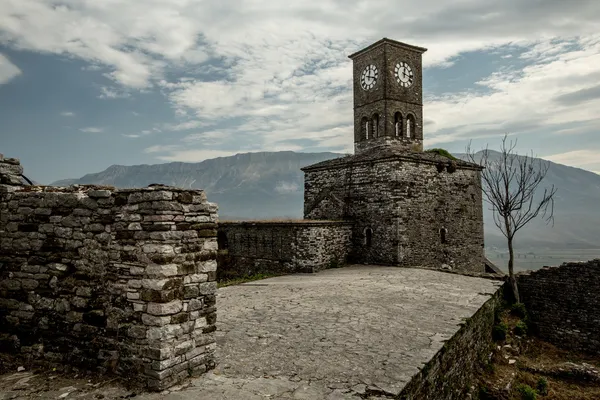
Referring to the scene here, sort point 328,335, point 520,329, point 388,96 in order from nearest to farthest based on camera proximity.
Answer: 1. point 328,335
2. point 520,329
3. point 388,96

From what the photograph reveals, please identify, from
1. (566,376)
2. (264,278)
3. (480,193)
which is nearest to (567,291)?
(566,376)

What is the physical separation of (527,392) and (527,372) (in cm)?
191

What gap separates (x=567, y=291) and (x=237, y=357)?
13319 mm

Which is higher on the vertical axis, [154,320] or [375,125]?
[375,125]

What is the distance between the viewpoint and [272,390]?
15.7 ft

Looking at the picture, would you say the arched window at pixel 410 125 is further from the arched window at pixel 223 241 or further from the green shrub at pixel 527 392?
the green shrub at pixel 527 392

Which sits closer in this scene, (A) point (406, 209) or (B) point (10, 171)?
(B) point (10, 171)

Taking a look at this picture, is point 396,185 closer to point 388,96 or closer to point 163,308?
point 388,96

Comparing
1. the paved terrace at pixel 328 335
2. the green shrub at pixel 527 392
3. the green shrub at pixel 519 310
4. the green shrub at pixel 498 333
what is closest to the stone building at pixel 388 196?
the green shrub at pixel 519 310

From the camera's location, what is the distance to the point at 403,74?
22.1 metres

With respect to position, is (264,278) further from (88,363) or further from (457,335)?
(88,363)

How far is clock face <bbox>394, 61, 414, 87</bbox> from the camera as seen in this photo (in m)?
21.8

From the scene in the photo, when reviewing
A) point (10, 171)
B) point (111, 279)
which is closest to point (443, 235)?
point (111, 279)

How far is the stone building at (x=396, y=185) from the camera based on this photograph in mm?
17766
